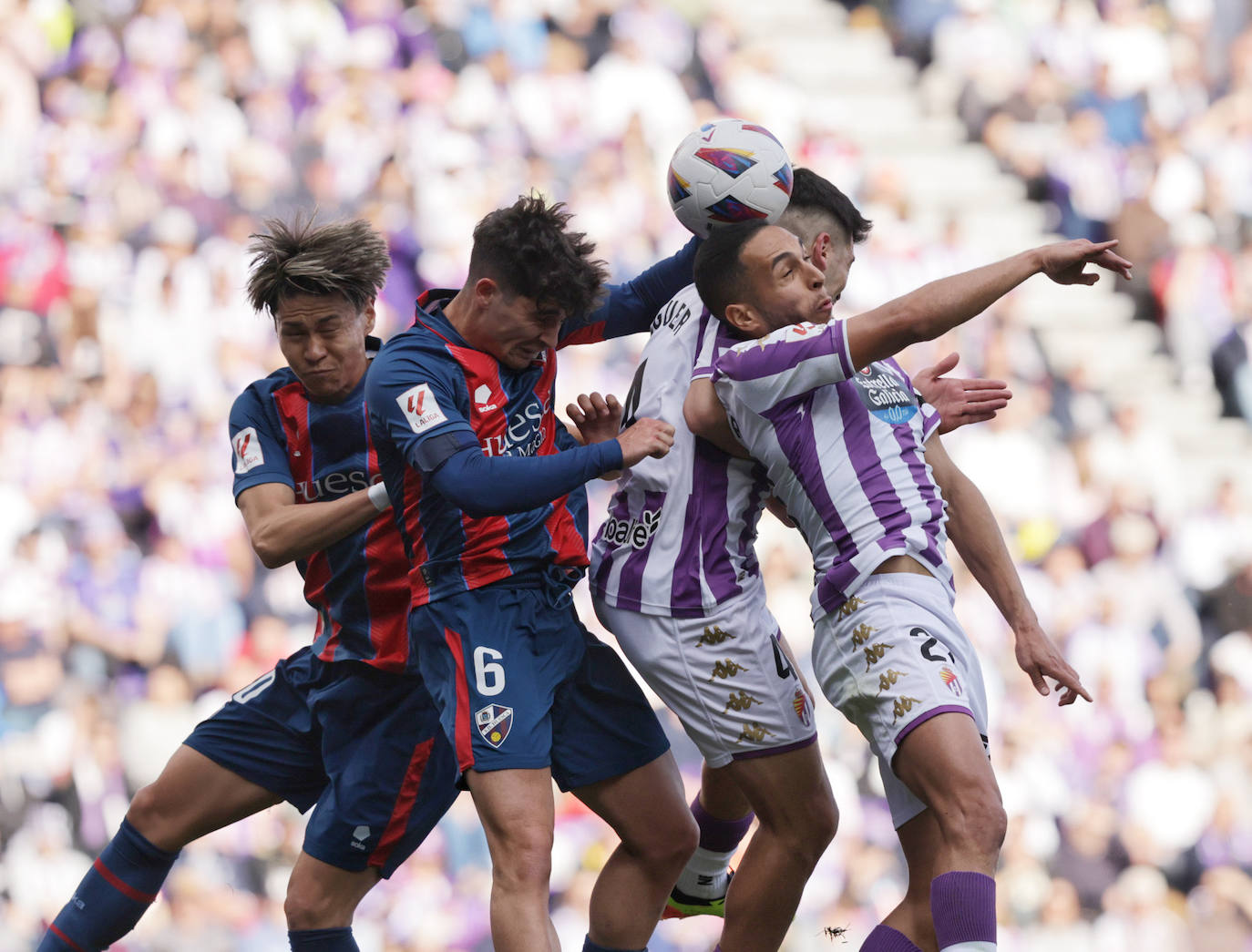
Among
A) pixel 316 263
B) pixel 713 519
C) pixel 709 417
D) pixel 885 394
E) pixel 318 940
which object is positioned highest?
pixel 316 263

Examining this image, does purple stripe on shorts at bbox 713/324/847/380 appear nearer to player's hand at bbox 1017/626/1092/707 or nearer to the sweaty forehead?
the sweaty forehead

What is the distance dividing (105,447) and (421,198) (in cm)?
283

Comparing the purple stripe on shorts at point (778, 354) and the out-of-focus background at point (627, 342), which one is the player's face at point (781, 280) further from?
the out-of-focus background at point (627, 342)

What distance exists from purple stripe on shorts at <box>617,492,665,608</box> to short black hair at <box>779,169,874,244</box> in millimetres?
880

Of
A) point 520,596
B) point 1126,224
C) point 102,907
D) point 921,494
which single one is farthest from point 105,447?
point 1126,224

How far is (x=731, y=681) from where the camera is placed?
4.17 meters

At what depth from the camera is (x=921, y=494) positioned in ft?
13.6

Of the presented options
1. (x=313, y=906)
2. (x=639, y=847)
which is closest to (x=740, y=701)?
(x=639, y=847)

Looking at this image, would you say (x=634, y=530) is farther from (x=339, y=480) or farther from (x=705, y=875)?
(x=705, y=875)

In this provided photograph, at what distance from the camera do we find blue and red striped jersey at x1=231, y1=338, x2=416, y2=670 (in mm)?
4637

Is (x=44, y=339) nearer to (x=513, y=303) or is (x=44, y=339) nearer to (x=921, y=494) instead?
(x=513, y=303)

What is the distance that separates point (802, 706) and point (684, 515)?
1.96ft

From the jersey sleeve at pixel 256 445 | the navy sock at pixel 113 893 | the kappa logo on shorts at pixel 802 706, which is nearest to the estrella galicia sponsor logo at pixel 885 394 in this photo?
the kappa logo on shorts at pixel 802 706

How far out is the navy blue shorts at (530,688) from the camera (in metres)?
4.02
